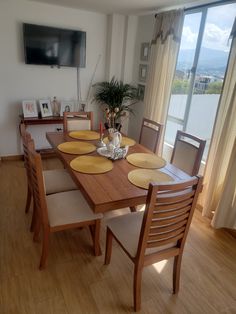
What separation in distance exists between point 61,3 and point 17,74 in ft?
3.71

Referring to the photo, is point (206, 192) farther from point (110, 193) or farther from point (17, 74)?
point (17, 74)

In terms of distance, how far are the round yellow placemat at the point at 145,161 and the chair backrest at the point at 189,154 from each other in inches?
10.4

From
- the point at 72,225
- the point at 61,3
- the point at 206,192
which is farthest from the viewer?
the point at 61,3

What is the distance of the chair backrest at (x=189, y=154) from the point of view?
2133 millimetres

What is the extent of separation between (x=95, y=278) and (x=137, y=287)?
0.41 metres

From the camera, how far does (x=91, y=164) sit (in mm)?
1975


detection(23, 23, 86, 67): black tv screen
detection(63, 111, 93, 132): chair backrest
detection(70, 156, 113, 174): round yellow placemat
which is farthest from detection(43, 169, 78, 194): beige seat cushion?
detection(23, 23, 86, 67): black tv screen

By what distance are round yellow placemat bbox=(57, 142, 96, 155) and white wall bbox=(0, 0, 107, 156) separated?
5.51ft

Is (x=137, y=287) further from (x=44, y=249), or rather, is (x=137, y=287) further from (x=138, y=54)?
(x=138, y=54)

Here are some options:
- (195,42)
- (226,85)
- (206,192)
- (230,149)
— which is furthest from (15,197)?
(195,42)

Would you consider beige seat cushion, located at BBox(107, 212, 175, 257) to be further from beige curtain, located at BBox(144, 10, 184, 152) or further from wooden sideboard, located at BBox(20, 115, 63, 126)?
wooden sideboard, located at BBox(20, 115, 63, 126)

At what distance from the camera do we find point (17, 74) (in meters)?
3.44

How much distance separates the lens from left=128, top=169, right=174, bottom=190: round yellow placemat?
68.6 inches

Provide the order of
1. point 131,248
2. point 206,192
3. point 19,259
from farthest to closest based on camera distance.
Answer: point 206,192, point 19,259, point 131,248
